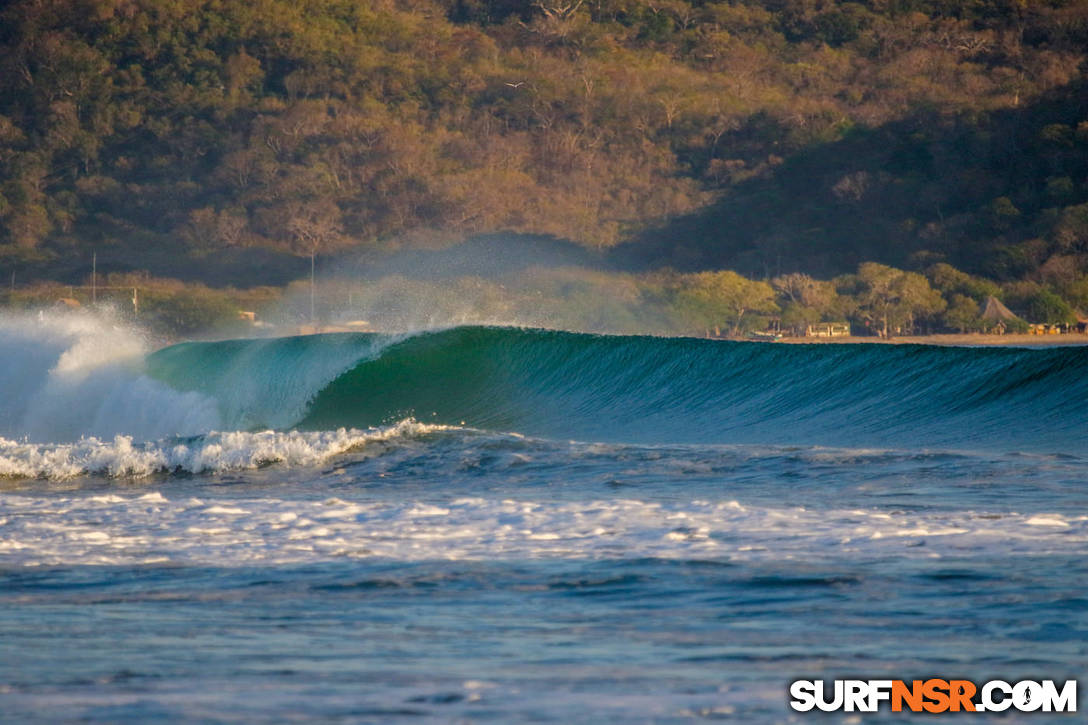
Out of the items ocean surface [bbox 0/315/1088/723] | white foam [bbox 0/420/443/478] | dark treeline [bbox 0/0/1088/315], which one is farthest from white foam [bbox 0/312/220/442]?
dark treeline [bbox 0/0/1088/315]

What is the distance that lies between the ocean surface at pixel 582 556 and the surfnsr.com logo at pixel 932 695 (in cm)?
8

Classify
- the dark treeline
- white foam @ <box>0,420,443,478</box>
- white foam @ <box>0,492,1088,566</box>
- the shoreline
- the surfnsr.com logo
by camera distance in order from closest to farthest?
1. the surfnsr.com logo
2. white foam @ <box>0,492,1088,566</box>
3. white foam @ <box>0,420,443,478</box>
4. the shoreline
5. the dark treeline

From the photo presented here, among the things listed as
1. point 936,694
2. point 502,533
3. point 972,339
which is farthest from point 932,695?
point 972,339

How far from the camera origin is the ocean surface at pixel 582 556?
501 cm

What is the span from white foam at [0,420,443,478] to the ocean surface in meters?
0.04


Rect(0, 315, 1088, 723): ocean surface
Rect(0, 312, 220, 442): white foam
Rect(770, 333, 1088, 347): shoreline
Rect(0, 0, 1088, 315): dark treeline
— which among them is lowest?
Rect(0, 315, 1088, 723): ocean surface

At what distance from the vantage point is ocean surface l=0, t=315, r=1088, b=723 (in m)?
5.01

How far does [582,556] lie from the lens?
729cm

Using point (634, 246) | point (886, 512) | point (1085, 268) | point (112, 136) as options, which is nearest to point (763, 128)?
point (634, 246)

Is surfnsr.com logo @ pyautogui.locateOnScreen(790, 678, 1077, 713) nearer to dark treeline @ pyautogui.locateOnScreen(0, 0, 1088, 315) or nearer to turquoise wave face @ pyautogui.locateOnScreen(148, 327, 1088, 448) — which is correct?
turquoise wave face @ pyautogui.locateOnScreen(148, 327, 1088, 448)

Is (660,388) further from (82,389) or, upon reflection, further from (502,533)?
(82,389)

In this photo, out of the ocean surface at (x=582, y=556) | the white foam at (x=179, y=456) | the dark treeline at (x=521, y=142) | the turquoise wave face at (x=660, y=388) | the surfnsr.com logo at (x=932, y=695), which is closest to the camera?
the surfnsr.com logo at (x=932, y=695)

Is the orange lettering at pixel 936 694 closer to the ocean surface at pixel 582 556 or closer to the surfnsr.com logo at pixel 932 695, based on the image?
the surfnsr.com logo at pixel 932 695

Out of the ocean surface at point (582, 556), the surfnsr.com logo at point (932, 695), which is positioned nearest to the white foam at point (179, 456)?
the ocean surface at point (582, 556)
